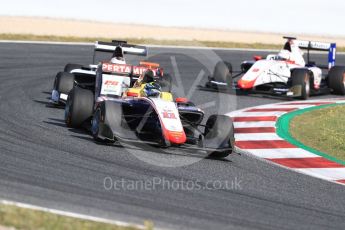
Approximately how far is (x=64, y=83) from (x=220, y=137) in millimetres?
4242

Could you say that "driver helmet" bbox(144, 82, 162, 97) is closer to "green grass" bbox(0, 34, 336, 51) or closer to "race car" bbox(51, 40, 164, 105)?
"race car" bbox(51, 40, 164, 105)

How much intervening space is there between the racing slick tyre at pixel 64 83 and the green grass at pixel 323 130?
13.3 ft

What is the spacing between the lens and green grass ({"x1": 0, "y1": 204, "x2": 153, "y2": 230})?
6.61m

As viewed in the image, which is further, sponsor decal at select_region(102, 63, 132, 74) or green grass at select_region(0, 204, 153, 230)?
sponsor decal at select_region(102, 63, 132, 74)

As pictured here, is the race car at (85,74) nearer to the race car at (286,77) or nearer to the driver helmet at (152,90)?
the driver helmet at (152,90)

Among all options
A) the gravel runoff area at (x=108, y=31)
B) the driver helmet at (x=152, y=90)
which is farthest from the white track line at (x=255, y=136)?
the gravel runoff area at (x=108, y=31)

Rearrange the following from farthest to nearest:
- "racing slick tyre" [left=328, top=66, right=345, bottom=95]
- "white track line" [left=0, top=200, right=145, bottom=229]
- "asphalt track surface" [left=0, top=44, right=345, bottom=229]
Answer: "racing slick tyre" [left=328, top=66, right=345, bottom=95] → "asphalt track surface" [left=0, top=44, right=345, bottom=229] → "white track line" [left=0, top=200, right=145, bottom=229]

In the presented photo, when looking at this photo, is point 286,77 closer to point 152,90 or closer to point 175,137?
point 152,90

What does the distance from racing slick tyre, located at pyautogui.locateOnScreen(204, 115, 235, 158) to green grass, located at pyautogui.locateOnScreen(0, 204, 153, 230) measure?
3.99 m

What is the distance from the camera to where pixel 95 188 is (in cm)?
836

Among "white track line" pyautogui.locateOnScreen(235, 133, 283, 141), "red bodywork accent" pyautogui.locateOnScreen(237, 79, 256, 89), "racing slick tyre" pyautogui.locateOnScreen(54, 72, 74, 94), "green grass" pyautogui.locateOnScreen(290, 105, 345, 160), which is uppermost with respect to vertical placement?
"racing slick tyre" pyautogui.locateOnScreen(54, 72, 74, 94)

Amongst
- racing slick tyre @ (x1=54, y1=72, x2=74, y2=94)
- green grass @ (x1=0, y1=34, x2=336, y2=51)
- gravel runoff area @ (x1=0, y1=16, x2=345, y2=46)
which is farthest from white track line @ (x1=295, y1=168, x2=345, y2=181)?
gravel runoff area @ (x1=0, y1=16, x2=345, y2=46)

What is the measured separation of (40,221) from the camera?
674 cm

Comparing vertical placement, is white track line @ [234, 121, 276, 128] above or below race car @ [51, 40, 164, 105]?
below
